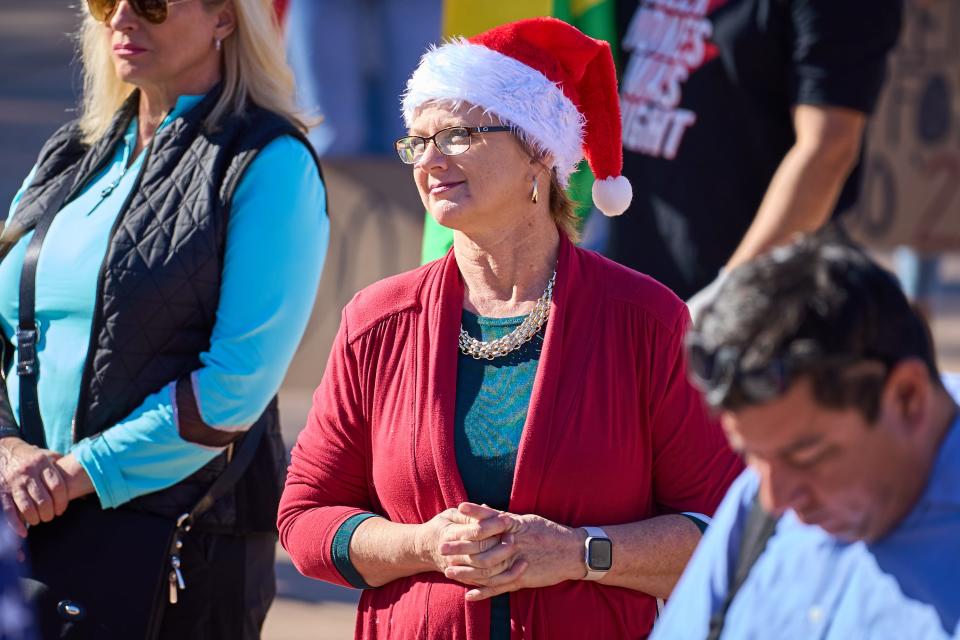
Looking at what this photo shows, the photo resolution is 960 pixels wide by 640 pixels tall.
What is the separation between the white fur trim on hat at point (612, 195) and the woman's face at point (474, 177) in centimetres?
24

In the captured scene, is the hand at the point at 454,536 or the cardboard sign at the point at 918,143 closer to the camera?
the hand at the point at 454,536

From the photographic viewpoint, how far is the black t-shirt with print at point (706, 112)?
381 cm

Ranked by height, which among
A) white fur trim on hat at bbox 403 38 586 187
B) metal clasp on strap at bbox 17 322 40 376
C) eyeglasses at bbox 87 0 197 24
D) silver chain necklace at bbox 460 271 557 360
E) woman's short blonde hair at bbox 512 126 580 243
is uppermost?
eyeglasses at bbox 87 0 197 24

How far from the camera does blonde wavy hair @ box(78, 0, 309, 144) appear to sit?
339 centimetres

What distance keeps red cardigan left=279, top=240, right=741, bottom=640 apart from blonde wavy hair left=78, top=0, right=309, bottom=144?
75 centimetres

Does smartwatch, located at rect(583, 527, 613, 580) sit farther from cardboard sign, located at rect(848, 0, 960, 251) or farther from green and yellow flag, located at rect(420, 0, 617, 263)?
cardboard sign, located at rect(848, 0, 960, 251)

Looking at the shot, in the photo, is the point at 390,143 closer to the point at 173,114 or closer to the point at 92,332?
the point at 173,114

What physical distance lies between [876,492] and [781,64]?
86.2 inches

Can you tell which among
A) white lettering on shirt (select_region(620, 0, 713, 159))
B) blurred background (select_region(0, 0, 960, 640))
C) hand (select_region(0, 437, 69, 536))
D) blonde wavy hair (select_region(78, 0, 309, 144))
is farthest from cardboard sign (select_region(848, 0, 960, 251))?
hand (select_region(0, 437, 69, 536))

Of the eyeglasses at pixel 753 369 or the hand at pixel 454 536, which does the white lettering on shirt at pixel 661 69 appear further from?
the eyeglasses at pixel 753 369

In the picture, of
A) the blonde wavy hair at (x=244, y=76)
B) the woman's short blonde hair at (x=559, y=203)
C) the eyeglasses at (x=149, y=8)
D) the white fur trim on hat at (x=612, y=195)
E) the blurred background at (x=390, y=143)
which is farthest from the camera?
the blurred background at (x=390, y=143)

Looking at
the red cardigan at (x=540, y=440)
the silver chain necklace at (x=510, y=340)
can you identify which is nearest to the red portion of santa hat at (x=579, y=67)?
the red cardigan at (x=540, y=440)

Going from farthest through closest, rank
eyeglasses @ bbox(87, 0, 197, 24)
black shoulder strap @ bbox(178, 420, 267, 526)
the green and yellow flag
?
the green and yellow flag → eyeglasses @ bbox(87, 0, 197, 24) → black shoulder strap @ bbox(178, 420, 267, 526)

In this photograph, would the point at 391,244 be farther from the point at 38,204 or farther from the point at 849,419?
the point at 849,419
